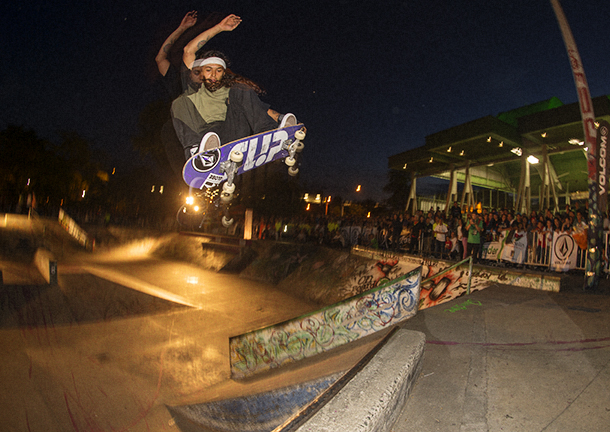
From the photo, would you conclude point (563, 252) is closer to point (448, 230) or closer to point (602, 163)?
point (602, 163)

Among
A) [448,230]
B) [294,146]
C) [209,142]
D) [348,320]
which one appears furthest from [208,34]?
[448,230]

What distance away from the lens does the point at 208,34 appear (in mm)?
7234

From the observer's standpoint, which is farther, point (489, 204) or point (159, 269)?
point (489, 204)

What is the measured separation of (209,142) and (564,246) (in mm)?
9576

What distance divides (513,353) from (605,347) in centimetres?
108

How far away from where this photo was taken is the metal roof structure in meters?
15.6

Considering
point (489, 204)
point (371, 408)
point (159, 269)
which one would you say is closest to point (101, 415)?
point (371, 408)

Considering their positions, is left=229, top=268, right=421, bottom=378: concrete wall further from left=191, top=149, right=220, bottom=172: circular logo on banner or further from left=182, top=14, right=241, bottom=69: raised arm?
left=182, top=14, right=241, bottom=69: raised arm

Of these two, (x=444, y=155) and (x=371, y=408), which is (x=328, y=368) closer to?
(x=371, y=408)

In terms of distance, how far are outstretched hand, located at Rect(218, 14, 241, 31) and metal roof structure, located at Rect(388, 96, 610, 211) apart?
1447 centimetres

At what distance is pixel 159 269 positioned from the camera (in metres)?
17.7

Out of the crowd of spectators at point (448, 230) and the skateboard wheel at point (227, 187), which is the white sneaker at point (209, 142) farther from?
the crowd of spectators at point (448, 230)

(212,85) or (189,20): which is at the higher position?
(189,20)

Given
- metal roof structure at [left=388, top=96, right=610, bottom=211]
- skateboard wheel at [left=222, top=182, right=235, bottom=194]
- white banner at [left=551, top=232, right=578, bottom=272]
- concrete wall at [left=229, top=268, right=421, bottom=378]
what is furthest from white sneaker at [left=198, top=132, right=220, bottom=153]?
metal roof structure at [left=388, top=96, right=610, bottom=211]
